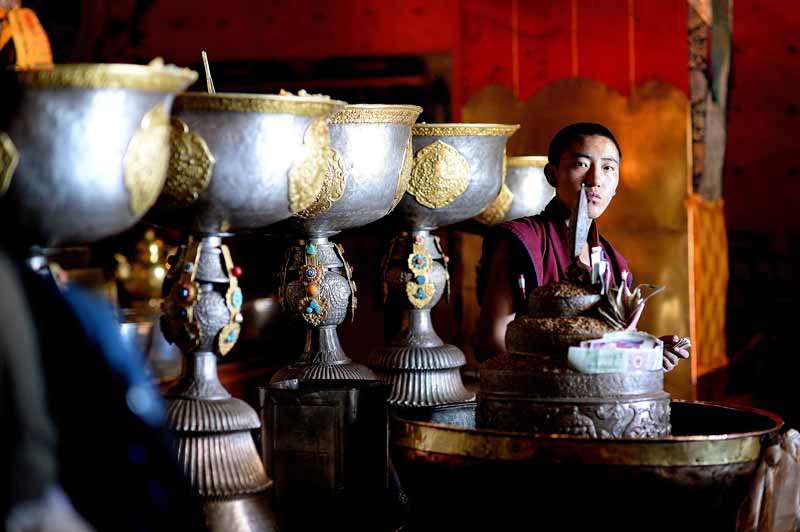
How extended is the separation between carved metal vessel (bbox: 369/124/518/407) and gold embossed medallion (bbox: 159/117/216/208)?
3.25 ft

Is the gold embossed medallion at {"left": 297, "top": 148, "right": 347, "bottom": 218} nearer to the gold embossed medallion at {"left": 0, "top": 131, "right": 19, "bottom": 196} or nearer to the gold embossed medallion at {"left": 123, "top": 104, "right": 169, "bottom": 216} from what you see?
the gold embossed medallion at {"left": 123, "top": 104, "right": 169, "bottom": 216}

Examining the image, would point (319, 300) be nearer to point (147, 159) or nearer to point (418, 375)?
point (418, 375)

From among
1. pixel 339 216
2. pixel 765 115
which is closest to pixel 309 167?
pixel 339 216

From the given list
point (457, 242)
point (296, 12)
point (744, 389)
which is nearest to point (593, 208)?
point (744, 389)

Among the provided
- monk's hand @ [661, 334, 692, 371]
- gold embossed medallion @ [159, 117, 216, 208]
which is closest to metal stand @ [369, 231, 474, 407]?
monk's hand @ [661, 334, 692, 371]

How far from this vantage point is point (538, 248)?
2.43 meters

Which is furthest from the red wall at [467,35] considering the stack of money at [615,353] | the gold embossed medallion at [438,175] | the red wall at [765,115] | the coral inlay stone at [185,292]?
the coral inlay stone at [185,292]

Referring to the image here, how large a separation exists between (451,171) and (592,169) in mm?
434

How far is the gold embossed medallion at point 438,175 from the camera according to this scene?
2730 mm

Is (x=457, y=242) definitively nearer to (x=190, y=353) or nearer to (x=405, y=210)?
(x=405, y=210)

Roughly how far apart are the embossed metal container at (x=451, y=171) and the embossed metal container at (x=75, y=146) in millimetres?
1233

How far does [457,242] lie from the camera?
579cm

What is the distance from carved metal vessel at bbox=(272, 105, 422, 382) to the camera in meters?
2.32

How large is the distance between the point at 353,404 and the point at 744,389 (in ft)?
10.3
